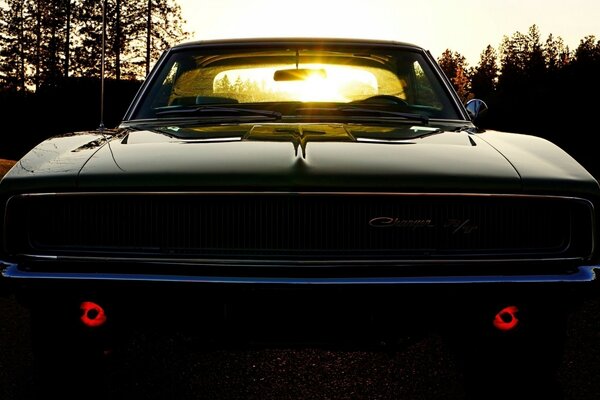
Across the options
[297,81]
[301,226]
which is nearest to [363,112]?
[297,81]

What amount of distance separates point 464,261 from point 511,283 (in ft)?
0.53

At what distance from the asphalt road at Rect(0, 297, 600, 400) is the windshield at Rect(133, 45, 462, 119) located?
1.18 metres

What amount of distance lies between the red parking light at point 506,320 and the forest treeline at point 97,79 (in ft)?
61.7

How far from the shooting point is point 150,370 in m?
4.04

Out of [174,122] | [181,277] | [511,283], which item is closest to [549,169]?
[511,283]

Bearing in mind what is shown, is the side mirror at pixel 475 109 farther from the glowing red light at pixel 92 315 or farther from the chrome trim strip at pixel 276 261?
the glowing red light at pixel 92 315

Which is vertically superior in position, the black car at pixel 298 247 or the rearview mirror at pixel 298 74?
the rearview mirror at pixel 298 74

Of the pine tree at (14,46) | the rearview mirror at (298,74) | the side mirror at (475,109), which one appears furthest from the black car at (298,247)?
the pine tree at (14,46)

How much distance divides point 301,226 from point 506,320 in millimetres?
758

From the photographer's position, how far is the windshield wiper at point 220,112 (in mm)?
3947

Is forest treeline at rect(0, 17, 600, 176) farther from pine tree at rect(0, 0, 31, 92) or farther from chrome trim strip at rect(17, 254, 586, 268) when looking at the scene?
chrome trim strip at rect(17, 254, 586, 268)

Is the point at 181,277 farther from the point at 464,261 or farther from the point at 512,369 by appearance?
the point at 512,369

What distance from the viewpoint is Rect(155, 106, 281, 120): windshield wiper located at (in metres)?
3.95

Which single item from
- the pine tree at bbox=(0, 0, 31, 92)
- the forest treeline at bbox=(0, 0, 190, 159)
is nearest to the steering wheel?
the forest treeline at bbox=(0, 0, 190, 159)
